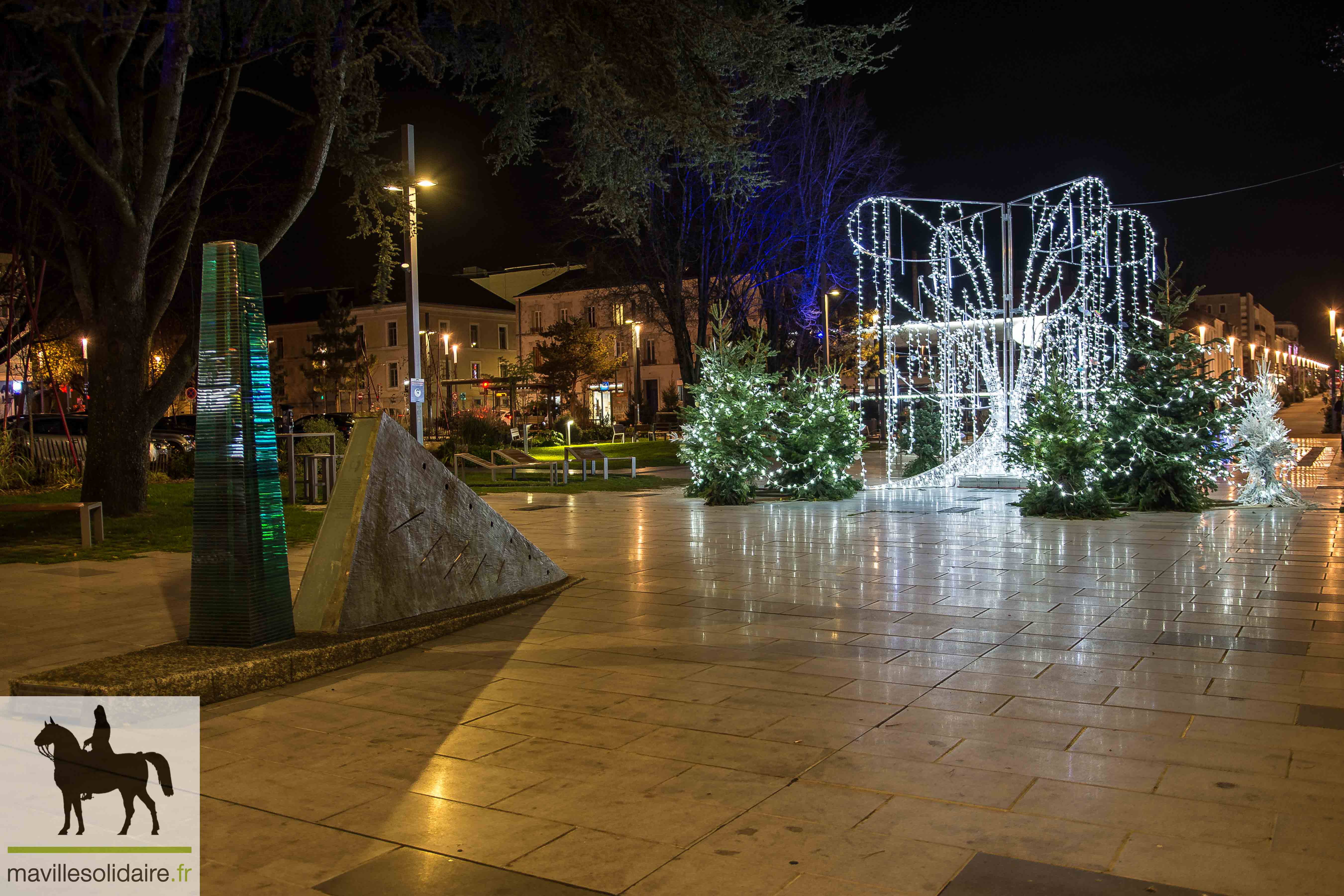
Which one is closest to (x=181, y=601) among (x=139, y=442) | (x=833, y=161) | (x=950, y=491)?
(x=139, y=442)

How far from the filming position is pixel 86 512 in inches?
468

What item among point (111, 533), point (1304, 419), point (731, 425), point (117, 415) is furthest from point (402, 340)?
point (111, 533)

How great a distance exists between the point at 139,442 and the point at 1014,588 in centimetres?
1124

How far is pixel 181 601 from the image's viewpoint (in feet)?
28.5

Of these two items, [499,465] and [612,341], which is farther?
[612,341]

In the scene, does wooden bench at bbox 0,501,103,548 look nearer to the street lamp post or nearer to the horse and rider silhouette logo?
the horse and rider silhouette logo

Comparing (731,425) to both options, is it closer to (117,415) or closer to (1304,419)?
(117,415)

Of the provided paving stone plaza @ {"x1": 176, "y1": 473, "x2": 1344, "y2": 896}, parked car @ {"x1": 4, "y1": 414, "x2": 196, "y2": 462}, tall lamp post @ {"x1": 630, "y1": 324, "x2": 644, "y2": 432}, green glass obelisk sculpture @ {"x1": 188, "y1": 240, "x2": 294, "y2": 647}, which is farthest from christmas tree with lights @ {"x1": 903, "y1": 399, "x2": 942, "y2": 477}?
tall lamp post @ {"x1": 630, "y1": 324, "x2": 644, "y2": 432}

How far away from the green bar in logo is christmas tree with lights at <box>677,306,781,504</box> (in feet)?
44.5

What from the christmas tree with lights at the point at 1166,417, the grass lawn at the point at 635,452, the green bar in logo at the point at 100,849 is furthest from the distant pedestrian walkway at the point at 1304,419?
the green bar in logo at the point at 100,849

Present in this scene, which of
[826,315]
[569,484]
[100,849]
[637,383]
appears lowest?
[100,849]

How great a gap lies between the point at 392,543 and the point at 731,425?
10333 mm

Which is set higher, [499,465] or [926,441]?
[926,441]

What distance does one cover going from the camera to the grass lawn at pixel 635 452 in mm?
28750
